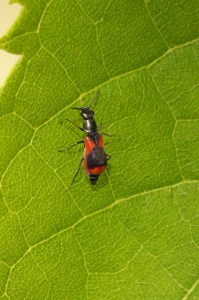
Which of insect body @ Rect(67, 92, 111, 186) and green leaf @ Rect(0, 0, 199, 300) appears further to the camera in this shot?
insect body @ Rect(67, 92, 111, 186)

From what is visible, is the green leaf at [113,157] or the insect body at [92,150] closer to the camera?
the green leaf at [113,157]

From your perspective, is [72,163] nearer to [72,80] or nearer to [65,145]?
[65,145]

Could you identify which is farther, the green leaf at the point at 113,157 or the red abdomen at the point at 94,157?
the red abdomen at the point at 94,157

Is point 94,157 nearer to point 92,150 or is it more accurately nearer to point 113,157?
point 92,150

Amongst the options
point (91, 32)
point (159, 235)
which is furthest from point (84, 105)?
point (159, 235)

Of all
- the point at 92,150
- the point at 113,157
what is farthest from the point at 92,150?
the point at 113,157
